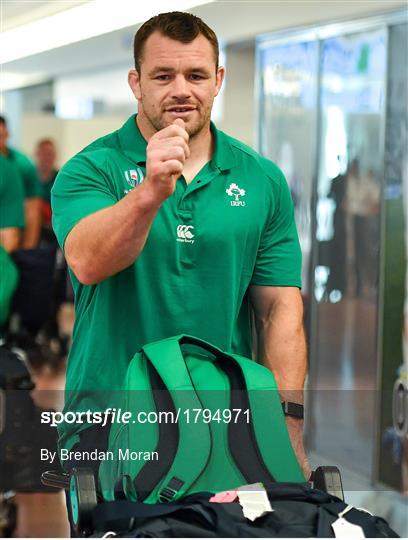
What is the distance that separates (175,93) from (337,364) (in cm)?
418

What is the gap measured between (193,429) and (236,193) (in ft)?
2.01

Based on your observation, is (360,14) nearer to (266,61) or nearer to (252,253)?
(266,61)

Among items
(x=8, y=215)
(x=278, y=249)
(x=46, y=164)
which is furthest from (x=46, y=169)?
(x=278, y=249)

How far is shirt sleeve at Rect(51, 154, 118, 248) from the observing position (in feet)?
8.03

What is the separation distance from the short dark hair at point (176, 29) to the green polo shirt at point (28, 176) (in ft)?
11.4

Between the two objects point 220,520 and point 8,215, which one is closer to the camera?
point 220,520

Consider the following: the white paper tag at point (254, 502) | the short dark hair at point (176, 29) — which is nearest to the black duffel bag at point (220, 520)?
the white paper tag at point (254, 502)

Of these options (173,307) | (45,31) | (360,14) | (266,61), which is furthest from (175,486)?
(266,61)

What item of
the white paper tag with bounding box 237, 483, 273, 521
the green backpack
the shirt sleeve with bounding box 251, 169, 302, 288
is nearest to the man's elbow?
the green backpack

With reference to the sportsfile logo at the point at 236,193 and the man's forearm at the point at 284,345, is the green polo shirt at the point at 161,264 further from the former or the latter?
the man's forearm at the point at 284,345

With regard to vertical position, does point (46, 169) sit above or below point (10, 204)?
above

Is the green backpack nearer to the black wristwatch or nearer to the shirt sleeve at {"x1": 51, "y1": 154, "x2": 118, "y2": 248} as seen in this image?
the black wristwatch

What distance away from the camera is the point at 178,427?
7.54 ft

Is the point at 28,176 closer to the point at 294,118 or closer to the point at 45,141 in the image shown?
the point at 294,118
